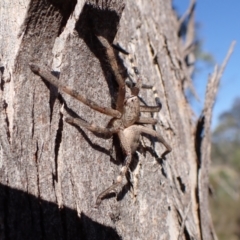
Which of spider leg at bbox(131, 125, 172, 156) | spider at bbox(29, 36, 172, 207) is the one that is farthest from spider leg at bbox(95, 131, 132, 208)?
spider leg at bbox(131, 125, 172, 156)

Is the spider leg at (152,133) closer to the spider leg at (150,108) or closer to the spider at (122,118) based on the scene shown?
the spider at (122,118)

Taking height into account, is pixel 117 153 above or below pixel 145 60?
below

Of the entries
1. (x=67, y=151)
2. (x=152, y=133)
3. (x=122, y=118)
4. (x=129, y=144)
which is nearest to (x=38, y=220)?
(x=67, y=151)

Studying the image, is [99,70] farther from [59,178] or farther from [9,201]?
[9,201]

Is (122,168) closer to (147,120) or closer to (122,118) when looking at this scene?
(122,118)

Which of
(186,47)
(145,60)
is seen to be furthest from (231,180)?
(145,60)

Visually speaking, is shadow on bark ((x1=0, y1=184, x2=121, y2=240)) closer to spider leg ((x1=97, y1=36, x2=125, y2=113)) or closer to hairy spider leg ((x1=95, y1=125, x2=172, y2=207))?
hairy spider leg ((x1=95, y1=125, x2=172, y2=207))
